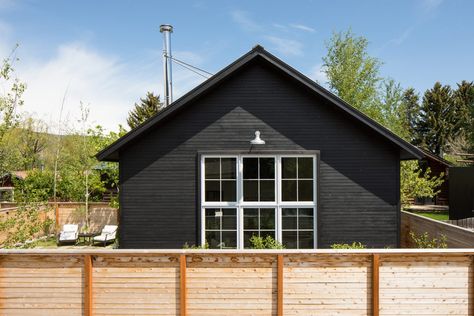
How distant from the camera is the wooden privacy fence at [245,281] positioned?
5.16m

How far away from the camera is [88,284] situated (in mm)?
5215

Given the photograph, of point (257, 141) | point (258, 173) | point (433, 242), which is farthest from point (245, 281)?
point (433, 242)

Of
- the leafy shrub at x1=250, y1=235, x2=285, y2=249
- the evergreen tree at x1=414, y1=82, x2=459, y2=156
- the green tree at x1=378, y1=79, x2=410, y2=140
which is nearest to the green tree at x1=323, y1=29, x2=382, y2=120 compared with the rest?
the green tree at x1=378, y1=79, x2=410, y2=140

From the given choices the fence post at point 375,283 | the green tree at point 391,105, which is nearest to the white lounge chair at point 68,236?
the fence post at point 375,283

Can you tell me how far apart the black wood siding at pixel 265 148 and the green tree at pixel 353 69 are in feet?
59.7

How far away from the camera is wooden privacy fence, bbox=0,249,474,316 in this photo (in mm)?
5160

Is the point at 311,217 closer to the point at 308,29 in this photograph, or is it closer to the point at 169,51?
the point at 169,51

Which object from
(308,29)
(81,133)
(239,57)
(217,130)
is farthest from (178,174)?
(81,133)

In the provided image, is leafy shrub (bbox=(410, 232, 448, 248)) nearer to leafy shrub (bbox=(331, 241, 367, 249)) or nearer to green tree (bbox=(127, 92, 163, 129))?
leafy shrub (bbox=(331, 241, 367, 249))

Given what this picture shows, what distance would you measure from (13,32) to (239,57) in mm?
8839

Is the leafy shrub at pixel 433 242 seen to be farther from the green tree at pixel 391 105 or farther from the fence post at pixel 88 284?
the green tree at pixel 391 105

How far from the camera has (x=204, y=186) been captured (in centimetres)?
845

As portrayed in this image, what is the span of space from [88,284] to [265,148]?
5083 mm

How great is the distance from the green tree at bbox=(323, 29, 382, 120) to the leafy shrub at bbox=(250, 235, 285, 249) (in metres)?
19.8
